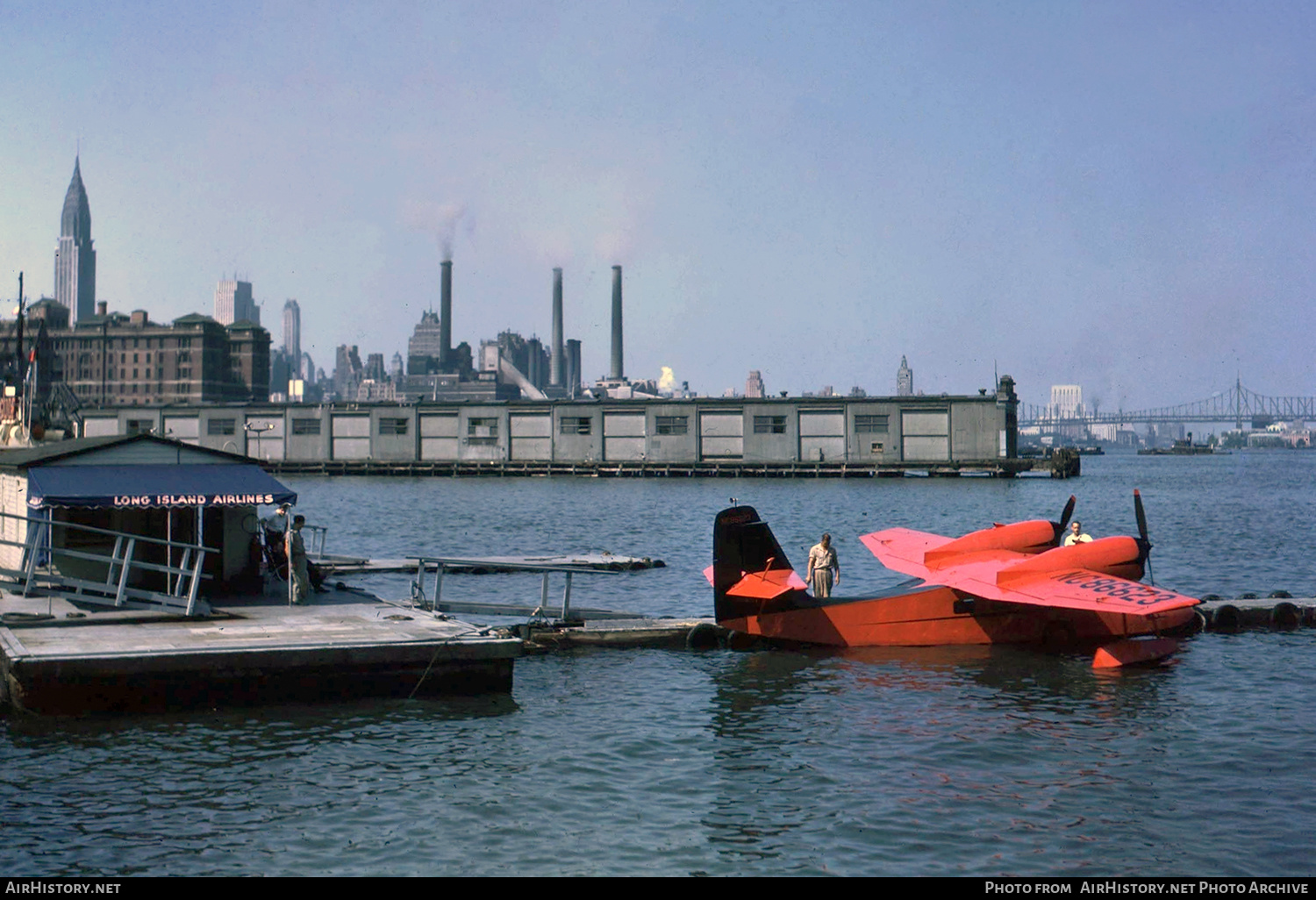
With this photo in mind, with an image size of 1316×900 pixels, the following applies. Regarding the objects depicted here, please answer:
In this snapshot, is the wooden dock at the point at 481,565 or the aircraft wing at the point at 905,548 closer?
the aircraft wing at the point at 905,548

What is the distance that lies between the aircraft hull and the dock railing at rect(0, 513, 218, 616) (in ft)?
39.6

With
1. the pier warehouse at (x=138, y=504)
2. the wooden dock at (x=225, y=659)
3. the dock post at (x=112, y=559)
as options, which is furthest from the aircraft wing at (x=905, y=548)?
the dock post at (x=112, y=559)

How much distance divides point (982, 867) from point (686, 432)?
12417 cm

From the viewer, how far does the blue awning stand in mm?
24125

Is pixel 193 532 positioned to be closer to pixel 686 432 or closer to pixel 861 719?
pixel 861 719

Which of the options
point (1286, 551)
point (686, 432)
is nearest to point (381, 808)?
point (1286, 551)

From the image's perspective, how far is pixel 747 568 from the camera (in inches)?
1082

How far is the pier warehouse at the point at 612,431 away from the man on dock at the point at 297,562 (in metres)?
106

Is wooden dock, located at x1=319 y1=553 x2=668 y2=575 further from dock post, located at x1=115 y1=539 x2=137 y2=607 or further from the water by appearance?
the water

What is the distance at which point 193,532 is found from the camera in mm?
26812

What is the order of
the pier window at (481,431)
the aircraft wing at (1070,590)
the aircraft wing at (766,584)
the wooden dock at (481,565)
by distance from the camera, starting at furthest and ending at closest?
the pier window at (481,431)
the wooden dock at (481,565)
the aircraft wing at (766,584)
the aircraft wing at (1070,590)

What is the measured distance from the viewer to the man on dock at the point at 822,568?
96.4 feet

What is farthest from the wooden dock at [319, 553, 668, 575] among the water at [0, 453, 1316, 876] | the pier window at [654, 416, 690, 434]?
the pier window at [654, 416, 690, 434]

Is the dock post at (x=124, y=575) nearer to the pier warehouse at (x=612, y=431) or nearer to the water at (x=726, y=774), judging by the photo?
the water at (x=726, y=774)
